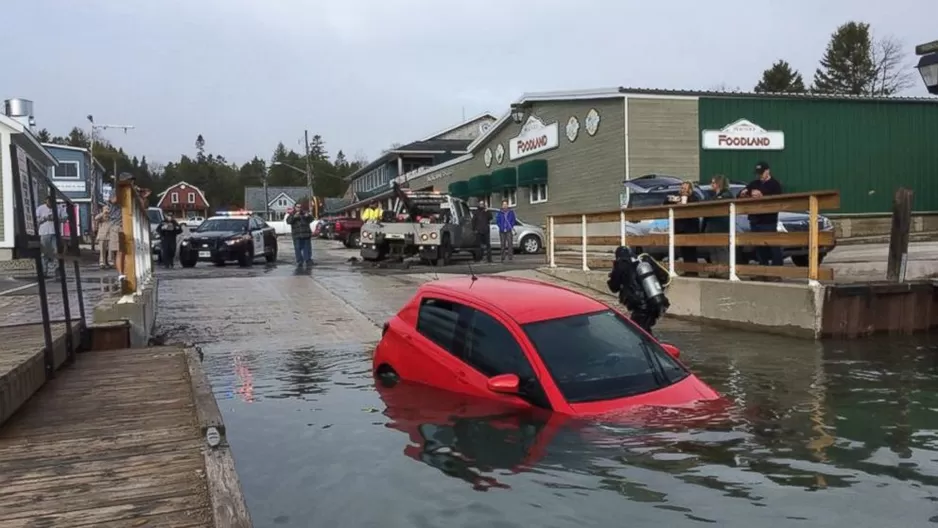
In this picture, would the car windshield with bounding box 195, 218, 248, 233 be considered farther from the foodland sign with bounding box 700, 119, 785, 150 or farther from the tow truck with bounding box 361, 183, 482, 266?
the foodland sign with bounding box 700, 119, 785, 150

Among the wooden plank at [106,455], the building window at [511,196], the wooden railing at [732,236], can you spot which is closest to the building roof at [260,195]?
the building window at [511,196]

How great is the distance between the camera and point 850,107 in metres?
27.3

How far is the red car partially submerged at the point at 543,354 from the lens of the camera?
20.8 feet

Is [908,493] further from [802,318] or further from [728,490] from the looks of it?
[802,318]

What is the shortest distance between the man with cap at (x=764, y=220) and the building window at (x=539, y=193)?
57.3 feet

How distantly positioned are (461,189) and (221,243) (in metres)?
17.4

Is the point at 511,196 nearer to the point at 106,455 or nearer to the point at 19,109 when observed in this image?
the point at 19,109

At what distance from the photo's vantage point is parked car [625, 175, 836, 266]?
45.1 ft

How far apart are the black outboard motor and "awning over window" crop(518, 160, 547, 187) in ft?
69.2

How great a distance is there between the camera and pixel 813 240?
10.7 m

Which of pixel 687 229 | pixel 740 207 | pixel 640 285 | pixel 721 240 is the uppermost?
pixel 740 207

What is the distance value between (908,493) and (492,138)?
32336 mm

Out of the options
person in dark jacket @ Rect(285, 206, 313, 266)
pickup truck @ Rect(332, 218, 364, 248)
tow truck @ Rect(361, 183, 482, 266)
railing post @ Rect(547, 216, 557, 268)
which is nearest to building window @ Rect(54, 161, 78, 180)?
pickup truck @ Rect(332, 218, 364, 248)

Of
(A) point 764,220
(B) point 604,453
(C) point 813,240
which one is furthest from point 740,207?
(B) point 604,453
